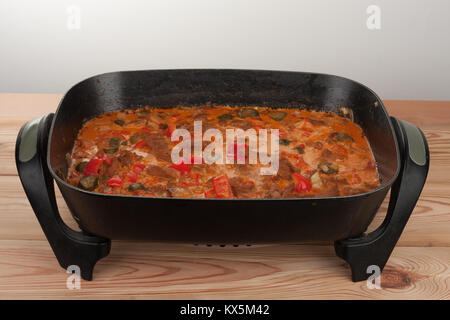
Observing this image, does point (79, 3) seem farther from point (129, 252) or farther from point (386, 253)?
point (386, 253)

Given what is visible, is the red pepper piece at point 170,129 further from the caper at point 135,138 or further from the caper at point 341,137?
the caper at point 341,137

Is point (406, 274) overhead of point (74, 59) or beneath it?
beneath

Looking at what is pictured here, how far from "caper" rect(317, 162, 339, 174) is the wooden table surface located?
0.66ft

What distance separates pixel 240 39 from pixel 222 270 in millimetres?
1274

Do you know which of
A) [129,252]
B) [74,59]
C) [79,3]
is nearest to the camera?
[129,252]

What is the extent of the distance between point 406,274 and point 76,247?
0.83 m

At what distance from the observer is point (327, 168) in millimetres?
1457

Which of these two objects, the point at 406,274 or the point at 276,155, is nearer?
the point at 406,274

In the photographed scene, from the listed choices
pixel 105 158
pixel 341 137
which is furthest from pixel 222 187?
pixel 341 137

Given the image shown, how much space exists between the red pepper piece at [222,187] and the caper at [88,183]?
308 mm

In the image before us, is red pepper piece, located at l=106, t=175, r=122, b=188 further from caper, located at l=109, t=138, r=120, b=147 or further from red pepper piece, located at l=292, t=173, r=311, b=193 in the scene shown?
red pepper piece, located at l=292, t=173, r=311, b=193
